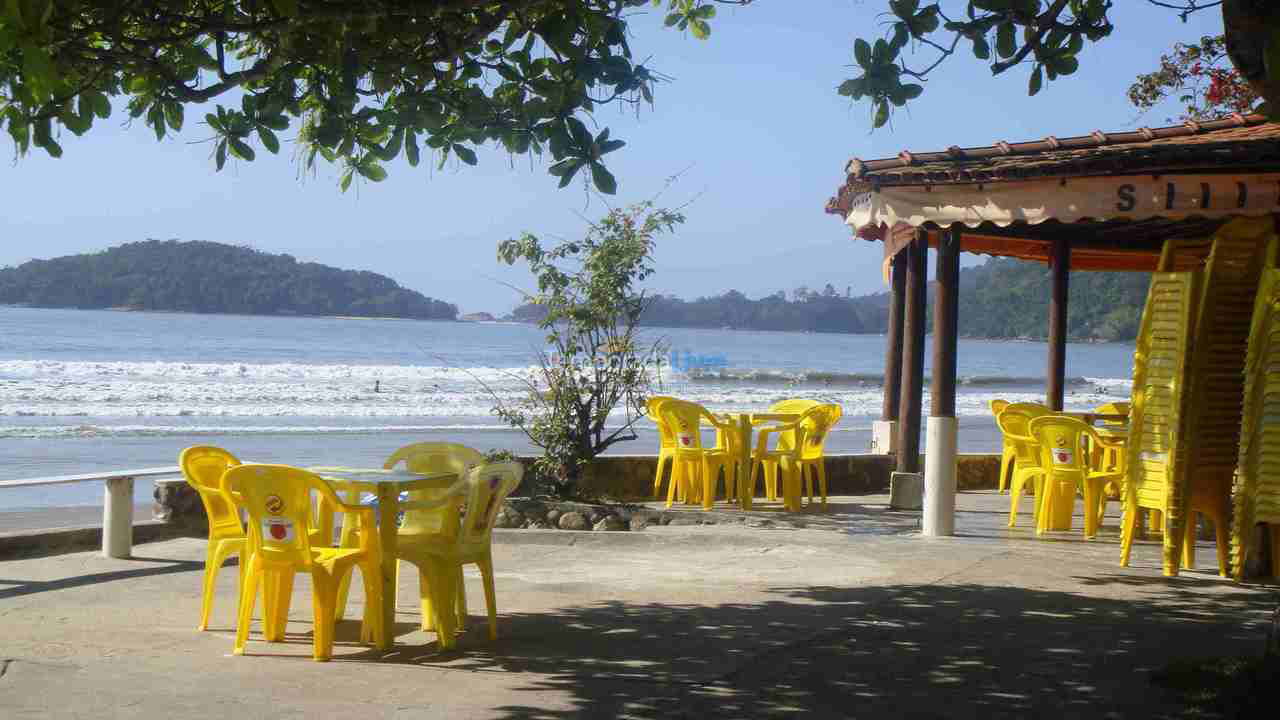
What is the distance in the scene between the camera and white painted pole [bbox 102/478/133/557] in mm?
7523

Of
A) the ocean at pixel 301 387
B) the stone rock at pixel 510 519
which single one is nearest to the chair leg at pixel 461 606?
the stone rock at pixel 510 519

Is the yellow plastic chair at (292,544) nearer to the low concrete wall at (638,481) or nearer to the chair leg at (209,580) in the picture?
the chair leg at (209,580)

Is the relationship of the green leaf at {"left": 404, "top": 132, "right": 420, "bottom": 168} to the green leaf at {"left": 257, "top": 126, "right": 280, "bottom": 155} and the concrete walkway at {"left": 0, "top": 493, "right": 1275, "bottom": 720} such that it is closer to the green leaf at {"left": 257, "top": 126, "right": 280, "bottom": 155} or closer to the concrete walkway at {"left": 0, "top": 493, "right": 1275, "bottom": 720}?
the green leaf at {"left": 257, "top": 126, "right": 280, "bottom": 155}

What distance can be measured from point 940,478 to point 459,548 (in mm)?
4049

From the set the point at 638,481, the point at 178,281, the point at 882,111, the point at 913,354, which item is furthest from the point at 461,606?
the point at 178,281

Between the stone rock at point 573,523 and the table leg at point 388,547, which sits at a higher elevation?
the table leg at point 388,547

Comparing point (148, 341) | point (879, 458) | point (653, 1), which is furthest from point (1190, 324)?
point (148, 341)

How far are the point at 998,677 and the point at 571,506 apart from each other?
4739 mm

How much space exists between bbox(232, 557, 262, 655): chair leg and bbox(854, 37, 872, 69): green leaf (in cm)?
298

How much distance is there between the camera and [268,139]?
219 inches

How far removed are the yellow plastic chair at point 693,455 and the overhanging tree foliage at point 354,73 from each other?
170 inches

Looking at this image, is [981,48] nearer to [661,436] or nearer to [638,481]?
[661,436]

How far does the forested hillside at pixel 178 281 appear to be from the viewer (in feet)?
251

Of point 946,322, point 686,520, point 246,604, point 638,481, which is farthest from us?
point 638,481
